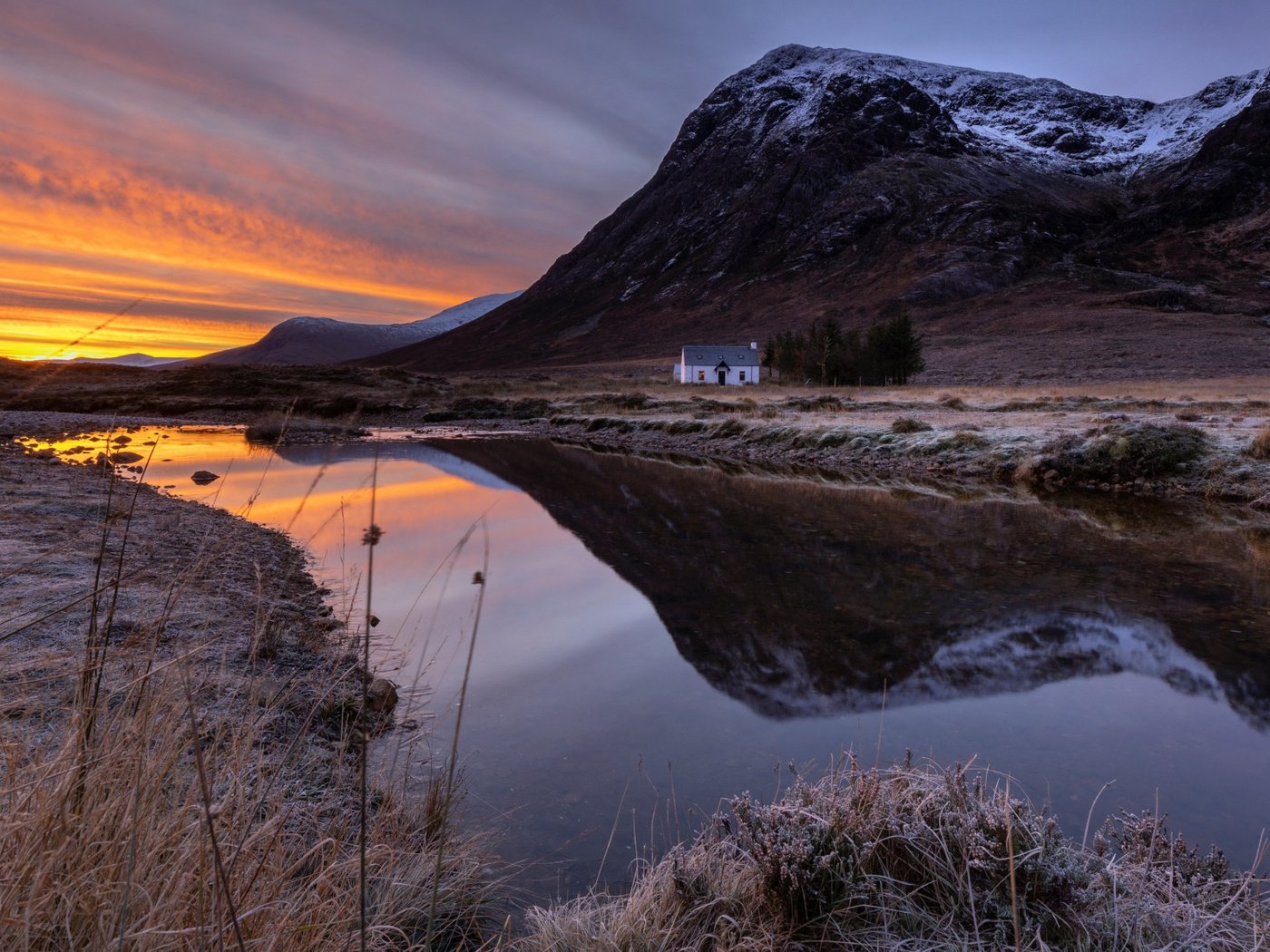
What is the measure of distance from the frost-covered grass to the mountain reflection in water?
9.30 feet

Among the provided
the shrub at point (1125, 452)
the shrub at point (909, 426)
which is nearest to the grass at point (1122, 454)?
the shrub at point (1125, 452)

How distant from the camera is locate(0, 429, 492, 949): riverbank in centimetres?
201

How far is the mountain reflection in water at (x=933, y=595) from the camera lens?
706 cm

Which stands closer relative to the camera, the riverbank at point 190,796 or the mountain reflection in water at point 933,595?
the riverbank at point 190,796

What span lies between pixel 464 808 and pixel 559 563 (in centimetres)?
727

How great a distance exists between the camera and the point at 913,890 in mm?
3184

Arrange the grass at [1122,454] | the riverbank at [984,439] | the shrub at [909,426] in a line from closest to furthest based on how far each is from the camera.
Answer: the riverbank at [984,439] < the grass at [1122,454] < the shrub at [909,426]

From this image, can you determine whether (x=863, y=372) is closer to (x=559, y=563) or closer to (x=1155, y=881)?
(x=559, y=563)

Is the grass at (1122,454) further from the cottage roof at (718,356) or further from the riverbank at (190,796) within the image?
the cottage roof at (718,356)

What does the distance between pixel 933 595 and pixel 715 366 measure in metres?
81.3

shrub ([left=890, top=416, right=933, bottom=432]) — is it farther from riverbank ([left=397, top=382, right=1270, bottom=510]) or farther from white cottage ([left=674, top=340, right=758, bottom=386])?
white cottage ([left=674, top=340, right=758, bottom=386])

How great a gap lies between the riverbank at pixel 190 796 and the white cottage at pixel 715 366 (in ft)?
272

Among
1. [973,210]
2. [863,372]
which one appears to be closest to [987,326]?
[863,372]

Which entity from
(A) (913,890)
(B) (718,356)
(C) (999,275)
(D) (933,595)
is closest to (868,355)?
(B) (718,356)
